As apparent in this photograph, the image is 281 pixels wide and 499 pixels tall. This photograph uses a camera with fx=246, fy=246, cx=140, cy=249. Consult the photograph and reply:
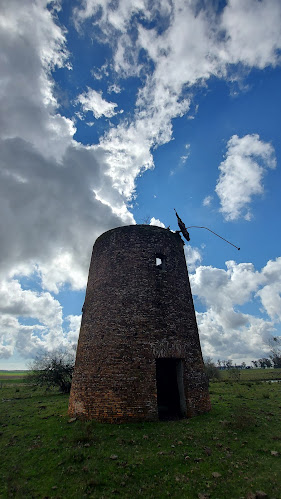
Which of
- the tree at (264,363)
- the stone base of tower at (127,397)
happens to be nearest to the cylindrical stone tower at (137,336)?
the stone base of tower at (127,397)

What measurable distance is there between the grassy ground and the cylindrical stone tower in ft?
2.94

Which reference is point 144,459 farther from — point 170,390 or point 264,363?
point 264,363

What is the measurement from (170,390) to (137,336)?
484 cm

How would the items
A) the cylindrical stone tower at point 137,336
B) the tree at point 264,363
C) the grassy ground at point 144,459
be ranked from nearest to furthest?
the grassy ground at point 144,459 → the cylindrical stone tower at point 137,336 → the tree at point 264,363

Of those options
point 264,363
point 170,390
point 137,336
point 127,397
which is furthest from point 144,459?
point 264,363

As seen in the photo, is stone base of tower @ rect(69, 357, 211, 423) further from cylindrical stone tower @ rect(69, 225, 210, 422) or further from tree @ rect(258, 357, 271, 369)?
tree @ rect(258, 357, 271, 369)

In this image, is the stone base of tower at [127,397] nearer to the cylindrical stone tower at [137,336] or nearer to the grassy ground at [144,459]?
the cylindrical stone tower at [137,336]

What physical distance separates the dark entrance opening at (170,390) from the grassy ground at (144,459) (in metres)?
1.27

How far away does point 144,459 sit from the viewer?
23.3 ft

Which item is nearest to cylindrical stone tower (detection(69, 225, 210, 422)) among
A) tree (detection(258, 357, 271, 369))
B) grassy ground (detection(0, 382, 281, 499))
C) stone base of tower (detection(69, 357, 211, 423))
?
stone base of tower (detection(69, 357, 211, 423))

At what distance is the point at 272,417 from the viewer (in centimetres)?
1167

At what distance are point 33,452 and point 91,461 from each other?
238 cm

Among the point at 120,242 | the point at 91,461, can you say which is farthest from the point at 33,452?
the point at 120,242

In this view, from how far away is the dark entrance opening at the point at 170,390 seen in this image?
11.2 metres
